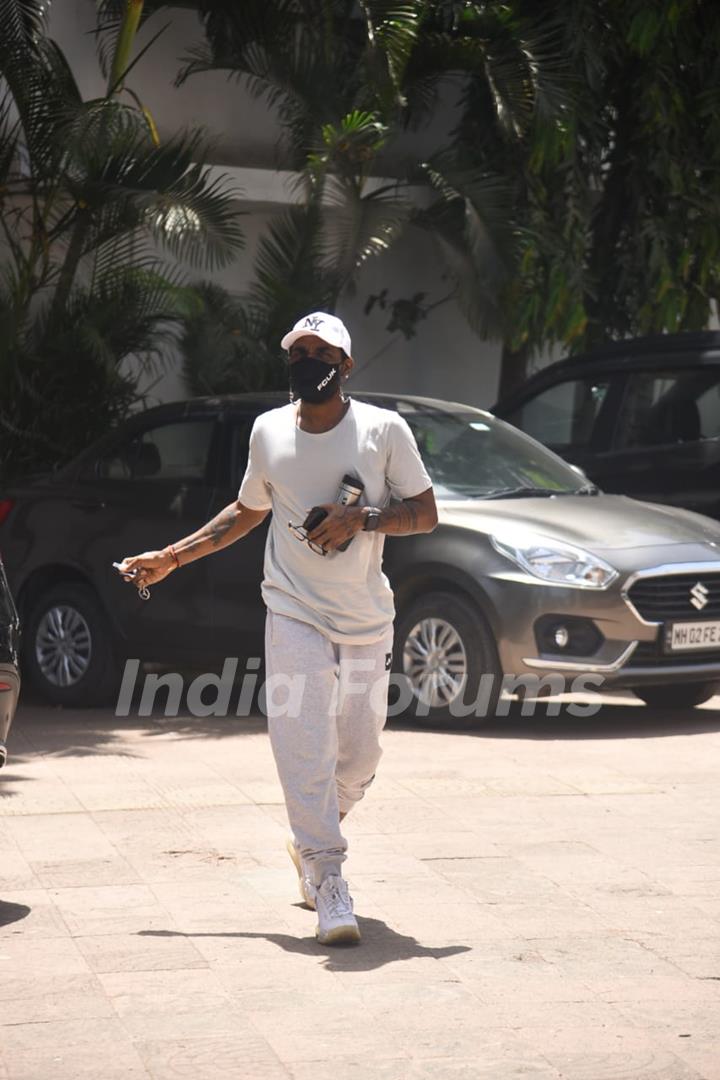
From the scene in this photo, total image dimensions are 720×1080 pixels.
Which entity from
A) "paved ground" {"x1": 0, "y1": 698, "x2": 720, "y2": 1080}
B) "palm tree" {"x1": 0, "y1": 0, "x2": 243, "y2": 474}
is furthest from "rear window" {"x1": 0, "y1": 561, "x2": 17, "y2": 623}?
"palm tree" {"x1": 0, "y1": 0, "x2": 243, "y2": 474}

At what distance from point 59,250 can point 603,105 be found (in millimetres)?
4638

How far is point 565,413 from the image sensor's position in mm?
12500

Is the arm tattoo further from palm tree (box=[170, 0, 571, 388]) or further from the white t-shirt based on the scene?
palm tree (box=[170, 0, 571, 388])

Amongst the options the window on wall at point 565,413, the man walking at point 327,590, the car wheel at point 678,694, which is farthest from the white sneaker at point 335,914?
the window on wall at point 565,413

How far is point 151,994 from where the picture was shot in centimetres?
504

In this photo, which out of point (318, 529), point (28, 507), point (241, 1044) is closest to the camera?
point (241, 1044)

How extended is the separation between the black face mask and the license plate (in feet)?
13.2

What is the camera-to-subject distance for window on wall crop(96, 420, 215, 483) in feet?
33.4

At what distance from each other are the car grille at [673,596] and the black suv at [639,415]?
2194mm

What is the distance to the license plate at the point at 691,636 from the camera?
30.5ft

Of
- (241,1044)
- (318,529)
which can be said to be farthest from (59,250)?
(241,1044)

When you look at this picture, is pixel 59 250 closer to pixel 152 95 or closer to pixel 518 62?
pixel 152 95

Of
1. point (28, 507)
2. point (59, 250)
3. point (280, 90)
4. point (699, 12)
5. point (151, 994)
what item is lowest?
point (151, 994)

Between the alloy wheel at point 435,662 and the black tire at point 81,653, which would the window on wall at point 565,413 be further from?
the black tire at point 81,653
